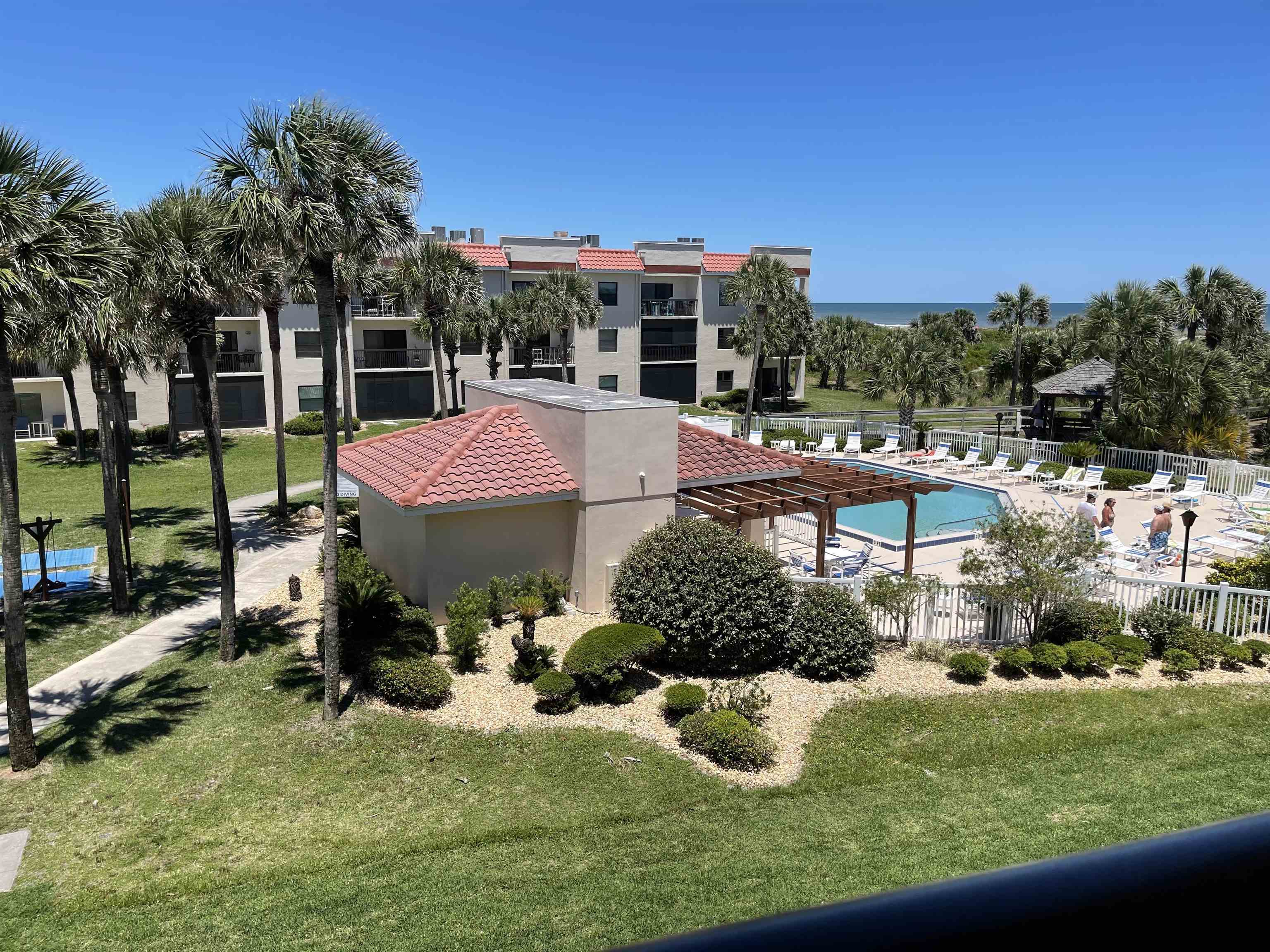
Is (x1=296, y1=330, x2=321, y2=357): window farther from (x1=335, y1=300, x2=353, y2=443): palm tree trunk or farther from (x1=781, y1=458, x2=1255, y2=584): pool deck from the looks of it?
(x1=781, y1=458, x2=1255, y2=584): pool deck

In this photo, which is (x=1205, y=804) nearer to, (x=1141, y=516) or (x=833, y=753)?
(x=833, y=753)

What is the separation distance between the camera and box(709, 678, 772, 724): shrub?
13575mm

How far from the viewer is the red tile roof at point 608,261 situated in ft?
179

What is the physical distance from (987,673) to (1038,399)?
1122 inches

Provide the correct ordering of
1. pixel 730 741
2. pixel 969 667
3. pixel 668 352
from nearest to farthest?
pixel 730 741
pixel 969 667
pixel 668 352

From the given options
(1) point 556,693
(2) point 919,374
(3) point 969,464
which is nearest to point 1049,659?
(1) point 556,693

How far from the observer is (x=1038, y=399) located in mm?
40625

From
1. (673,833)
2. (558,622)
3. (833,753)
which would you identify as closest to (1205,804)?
(833,753)

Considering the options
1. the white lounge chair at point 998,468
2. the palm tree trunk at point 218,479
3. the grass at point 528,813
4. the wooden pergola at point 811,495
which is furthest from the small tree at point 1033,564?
the white lounge chair at point 998,468

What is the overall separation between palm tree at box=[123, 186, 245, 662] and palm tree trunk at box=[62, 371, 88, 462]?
19.5 m

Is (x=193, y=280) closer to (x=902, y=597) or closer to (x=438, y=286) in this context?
(x=902, y=597)

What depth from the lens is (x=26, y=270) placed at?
38.2 feet

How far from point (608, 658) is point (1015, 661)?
6.94 meters

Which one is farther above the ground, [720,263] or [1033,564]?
[720,263]
